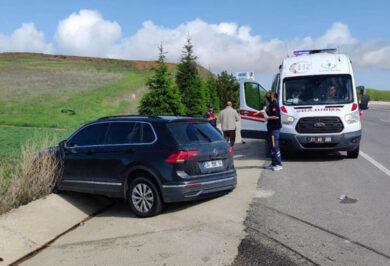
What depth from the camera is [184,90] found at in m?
37.5

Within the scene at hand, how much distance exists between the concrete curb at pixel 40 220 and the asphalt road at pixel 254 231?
0.71 ft

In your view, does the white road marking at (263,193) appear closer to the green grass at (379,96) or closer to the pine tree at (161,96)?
the pine tree at (161,96)

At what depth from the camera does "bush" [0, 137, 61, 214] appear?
9.09m

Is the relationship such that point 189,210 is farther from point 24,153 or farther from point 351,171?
point 351,171

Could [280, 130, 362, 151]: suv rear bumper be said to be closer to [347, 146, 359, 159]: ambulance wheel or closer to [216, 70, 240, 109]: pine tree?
[347, 146, 359, 159]: ambulance wheel

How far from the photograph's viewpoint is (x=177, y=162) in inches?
353

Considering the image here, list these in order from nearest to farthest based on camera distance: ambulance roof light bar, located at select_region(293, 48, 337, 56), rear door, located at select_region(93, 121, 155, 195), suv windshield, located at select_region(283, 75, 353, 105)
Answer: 1. rear door, located at select_region(93, 121, 155, 195)
2. suv windshield, located at select_region(283, 75, 353, 105)
3. ambulance roof light bar, located at select_region(293, 48, 337, 56)

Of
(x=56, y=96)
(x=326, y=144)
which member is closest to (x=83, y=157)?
(x=326, y=144)

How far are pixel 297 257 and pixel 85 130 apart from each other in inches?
207

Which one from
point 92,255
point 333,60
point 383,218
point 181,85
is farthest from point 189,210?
point 181,85

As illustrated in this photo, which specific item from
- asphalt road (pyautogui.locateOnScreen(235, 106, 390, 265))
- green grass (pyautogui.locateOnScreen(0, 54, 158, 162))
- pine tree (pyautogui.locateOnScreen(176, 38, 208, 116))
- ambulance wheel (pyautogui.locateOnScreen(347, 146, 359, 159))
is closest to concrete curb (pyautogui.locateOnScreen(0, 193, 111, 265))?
green grass (pyautogui.locateOnScreen(0, 54, 158, 162))

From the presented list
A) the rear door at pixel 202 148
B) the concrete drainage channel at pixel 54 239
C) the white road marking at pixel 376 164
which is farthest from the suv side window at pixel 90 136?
the white road marking at pixel 376 164

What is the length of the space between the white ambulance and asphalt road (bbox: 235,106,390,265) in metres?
1.33

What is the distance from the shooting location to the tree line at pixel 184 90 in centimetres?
2692
